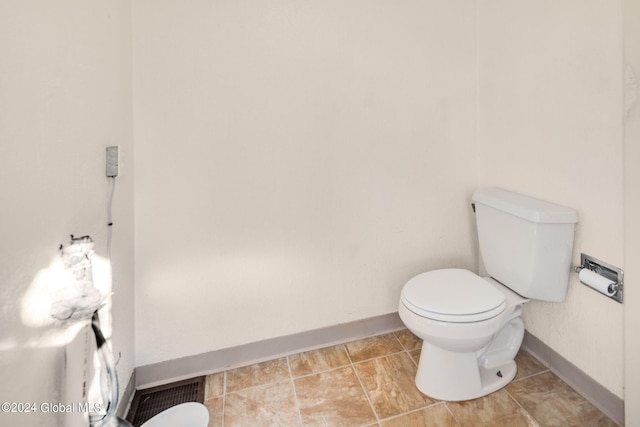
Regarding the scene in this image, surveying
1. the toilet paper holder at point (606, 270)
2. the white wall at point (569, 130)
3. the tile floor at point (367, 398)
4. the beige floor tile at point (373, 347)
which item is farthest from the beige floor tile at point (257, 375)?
the toilet paper holder at point (606, 270)

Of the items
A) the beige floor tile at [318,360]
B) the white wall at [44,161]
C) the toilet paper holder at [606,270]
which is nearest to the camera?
the white wall at [44,161]

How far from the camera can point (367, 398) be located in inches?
55.8

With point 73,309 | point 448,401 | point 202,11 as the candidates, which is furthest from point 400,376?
point 202,11

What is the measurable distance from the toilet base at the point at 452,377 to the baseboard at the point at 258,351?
1.41 ft

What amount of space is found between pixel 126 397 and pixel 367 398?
39.4 inches

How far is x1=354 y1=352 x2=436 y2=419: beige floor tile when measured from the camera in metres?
1.37

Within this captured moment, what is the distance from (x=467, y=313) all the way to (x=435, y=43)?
137cm

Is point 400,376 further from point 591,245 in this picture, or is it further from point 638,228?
point 638,228

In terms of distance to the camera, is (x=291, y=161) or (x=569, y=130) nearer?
(x=569, y=130)

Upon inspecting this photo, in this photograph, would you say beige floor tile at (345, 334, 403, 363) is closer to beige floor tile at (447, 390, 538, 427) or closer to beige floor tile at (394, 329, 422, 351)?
beige floor tile at (394, 329, 422, 351)

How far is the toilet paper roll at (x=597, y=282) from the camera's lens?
1195 mm

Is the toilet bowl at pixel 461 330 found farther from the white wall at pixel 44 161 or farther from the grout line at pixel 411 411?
the white wall at pixel 44 161

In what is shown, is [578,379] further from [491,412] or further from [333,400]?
[333,400]

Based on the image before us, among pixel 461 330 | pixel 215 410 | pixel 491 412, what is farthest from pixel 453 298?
pixel 215 410
